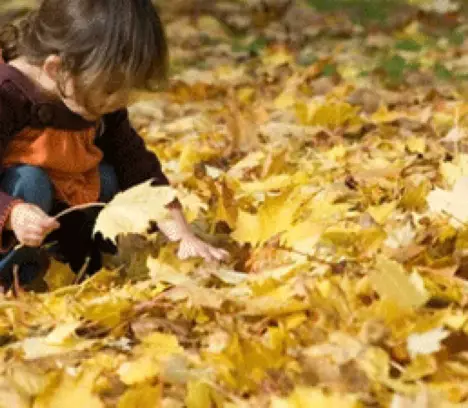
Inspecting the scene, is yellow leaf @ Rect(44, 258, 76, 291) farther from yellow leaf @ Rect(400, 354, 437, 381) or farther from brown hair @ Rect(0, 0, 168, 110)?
yellow leaf @ Rect(400, 354, 437, 381)

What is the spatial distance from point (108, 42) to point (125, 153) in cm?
40

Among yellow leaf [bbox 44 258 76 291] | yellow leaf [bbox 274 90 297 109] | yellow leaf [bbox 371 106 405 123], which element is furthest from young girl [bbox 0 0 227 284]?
yellow leaf [bbox 274 90 297 109]

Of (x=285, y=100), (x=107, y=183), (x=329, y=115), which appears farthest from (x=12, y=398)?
(x=285, y=100)

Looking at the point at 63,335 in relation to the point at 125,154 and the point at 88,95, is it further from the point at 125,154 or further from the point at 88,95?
the point at 125,154

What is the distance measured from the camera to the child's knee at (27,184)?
214 cm

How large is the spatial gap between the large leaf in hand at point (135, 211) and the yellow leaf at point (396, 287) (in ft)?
1.28

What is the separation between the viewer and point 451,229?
2035mm

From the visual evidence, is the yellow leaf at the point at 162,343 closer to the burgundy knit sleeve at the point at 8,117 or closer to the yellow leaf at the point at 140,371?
the yellow leaf at the point at 140,371

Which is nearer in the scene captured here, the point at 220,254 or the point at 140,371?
the point at 140,371

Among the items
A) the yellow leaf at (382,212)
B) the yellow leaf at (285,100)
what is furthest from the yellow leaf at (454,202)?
the yellow leaf at (285,100)

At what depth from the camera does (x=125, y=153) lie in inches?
95.0

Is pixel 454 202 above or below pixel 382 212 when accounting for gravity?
above

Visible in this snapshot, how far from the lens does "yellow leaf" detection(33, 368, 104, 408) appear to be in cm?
148

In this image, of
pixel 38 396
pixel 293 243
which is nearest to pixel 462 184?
pixel 293 243
